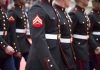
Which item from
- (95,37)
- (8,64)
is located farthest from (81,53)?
(8,64)

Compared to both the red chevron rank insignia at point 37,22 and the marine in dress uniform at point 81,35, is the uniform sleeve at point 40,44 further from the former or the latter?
the marine in dress uniform at point 81,35

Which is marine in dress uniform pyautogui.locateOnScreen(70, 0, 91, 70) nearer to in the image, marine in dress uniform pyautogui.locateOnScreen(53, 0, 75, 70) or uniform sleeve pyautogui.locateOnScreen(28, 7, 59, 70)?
marine in dress uniform pyautogui.locateOnScreen(53, 0, 75, 70)

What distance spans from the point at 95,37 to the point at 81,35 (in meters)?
0.56

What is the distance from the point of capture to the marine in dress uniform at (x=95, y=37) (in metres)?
6.87

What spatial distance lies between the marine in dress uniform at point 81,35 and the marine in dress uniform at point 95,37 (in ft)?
0.95

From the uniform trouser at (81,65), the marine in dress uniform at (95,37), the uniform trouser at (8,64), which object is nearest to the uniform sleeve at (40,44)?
the uniform trouser at (8,64)

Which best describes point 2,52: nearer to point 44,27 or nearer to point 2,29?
point 2,29

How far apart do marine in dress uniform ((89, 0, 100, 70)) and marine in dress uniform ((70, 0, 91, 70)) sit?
29 centimetres

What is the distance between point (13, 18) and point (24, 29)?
1.11 feet

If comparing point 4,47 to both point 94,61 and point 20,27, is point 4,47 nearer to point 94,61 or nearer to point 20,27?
point 20,27

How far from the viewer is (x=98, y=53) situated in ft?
22.6

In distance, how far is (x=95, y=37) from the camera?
22.9 feet

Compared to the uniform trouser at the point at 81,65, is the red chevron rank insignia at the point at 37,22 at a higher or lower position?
higher

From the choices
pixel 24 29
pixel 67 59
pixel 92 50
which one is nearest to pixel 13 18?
pixel 24 29
